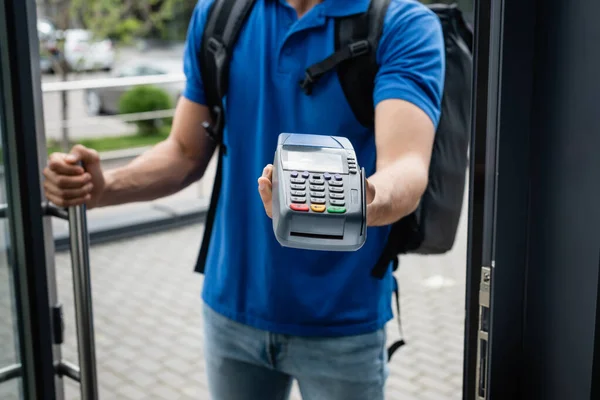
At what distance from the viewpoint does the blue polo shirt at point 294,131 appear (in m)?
1.52

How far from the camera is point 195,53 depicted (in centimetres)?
172

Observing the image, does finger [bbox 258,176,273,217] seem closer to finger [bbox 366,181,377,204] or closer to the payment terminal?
the payment terminal

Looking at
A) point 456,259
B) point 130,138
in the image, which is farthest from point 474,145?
point 130,138

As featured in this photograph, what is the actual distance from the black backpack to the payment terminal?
666 mm

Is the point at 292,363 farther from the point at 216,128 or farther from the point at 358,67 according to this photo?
the point at 358,67

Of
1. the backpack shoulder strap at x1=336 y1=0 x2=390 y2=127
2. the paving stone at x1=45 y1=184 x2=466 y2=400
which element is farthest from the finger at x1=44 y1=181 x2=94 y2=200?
the paving stone at x1=45 y1=184 x2=466 y2=400

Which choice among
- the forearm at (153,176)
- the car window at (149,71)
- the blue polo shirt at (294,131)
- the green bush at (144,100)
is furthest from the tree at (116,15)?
the blue polo shirt at (294,131)

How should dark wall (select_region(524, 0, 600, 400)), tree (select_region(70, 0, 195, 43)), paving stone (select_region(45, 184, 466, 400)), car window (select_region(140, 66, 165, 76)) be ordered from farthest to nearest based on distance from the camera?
car window (select_region(140, 66, 165, 76)), tree (select_region(70, 0, 195, 43)), paving stone (select_region(45, 184, 466, 400)), dark wall (select_region(524, 0, 600, 400))

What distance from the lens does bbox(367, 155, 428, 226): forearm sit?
3.87ft

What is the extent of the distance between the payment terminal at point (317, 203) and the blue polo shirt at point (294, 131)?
0.63 meters

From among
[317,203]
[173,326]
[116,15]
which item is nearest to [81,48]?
[116,15]

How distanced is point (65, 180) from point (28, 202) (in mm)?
94

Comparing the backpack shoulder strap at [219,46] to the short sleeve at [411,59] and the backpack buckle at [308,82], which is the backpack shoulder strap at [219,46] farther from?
the short sleeve at [411,59]

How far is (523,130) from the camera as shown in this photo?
1.00m
